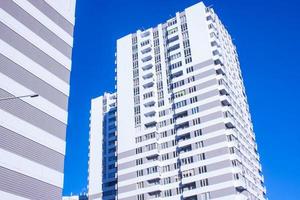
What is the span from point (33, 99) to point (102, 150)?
7841 cm

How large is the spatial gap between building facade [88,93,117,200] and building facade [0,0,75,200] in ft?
214

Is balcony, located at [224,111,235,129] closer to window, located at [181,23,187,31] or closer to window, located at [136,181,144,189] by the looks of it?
window, located at [136,181,144,189]

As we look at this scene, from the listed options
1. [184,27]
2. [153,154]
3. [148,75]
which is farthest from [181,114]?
[184,27]

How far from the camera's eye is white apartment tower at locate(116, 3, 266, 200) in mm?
80250

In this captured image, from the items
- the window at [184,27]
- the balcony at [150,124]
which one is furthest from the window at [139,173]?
the window at [184,27]

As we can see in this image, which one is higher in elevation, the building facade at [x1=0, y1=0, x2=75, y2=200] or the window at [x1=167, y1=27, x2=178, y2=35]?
the window at [x1=167, y1=27, x2=178, y2=35]

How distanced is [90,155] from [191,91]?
5066 centimetres

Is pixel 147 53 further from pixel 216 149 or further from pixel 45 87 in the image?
pixel 45 87

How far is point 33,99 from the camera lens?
48.0 m

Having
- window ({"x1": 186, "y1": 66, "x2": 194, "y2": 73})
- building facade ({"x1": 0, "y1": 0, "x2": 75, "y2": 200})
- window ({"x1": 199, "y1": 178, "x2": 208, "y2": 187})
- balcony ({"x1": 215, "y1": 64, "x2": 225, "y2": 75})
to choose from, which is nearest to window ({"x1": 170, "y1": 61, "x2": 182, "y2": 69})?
window ({"x1": 186, "y1": 66, "x2": 194, "y2": 73})

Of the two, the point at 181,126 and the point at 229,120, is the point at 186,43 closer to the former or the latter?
the point at 181,126

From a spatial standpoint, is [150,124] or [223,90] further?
[150,124]

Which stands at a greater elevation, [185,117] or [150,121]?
[150,121]

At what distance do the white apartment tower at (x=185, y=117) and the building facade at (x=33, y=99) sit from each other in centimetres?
3812
